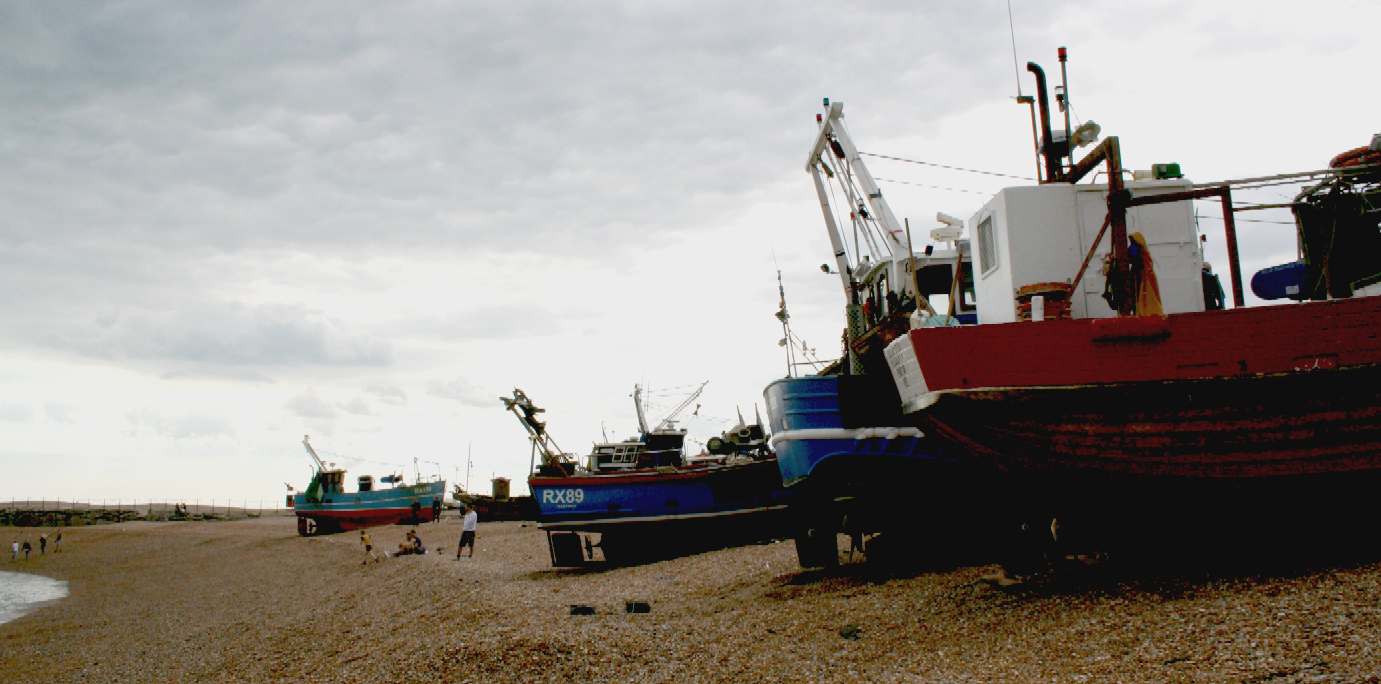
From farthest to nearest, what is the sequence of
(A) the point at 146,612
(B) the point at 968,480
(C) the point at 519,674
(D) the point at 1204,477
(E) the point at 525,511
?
(E) the point at 525,511, (A) the point at 146,612, (B) the point at 968,480, (C) the point at 519,674, (D) the point at 1204,477

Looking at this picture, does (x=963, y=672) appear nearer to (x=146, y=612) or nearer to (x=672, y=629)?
(x=672, y=629)

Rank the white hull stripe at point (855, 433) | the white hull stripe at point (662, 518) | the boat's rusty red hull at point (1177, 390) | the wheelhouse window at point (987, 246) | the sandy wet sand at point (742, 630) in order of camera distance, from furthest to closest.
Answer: the white hull stripe at point (662, 518), the white hull stripe at point (855, 433), the wheelhouse window at point (987, 246), the boat's rusty red hull at point (1177, 390), the sandy wet sand at point (742, 630)

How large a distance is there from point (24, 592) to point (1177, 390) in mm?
43964

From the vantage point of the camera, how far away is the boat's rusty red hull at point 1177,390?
25.6 ft

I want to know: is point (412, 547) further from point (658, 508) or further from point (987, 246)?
point (987, 246)

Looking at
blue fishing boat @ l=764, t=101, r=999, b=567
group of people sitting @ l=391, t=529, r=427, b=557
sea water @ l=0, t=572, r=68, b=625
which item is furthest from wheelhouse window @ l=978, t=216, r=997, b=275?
sea water @ l=0, t=572, r=68, b=625

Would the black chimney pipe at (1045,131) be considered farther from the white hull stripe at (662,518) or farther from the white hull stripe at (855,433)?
the white hull stripe at (662,518)

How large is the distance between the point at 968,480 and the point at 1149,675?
627cm

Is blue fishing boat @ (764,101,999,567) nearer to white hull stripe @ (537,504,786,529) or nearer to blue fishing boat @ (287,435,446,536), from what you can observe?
white hull stripe @ (537,504,786,529)

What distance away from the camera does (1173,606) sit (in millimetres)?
7172

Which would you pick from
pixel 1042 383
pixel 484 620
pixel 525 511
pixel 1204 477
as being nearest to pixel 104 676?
pixel 484 620

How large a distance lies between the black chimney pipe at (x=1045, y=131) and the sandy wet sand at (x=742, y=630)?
4.83 metres

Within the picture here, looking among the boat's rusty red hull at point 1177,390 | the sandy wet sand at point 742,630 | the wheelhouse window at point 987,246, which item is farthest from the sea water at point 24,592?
the boat's rusty red hull at point 1177,390

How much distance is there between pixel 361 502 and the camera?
2034 inches
